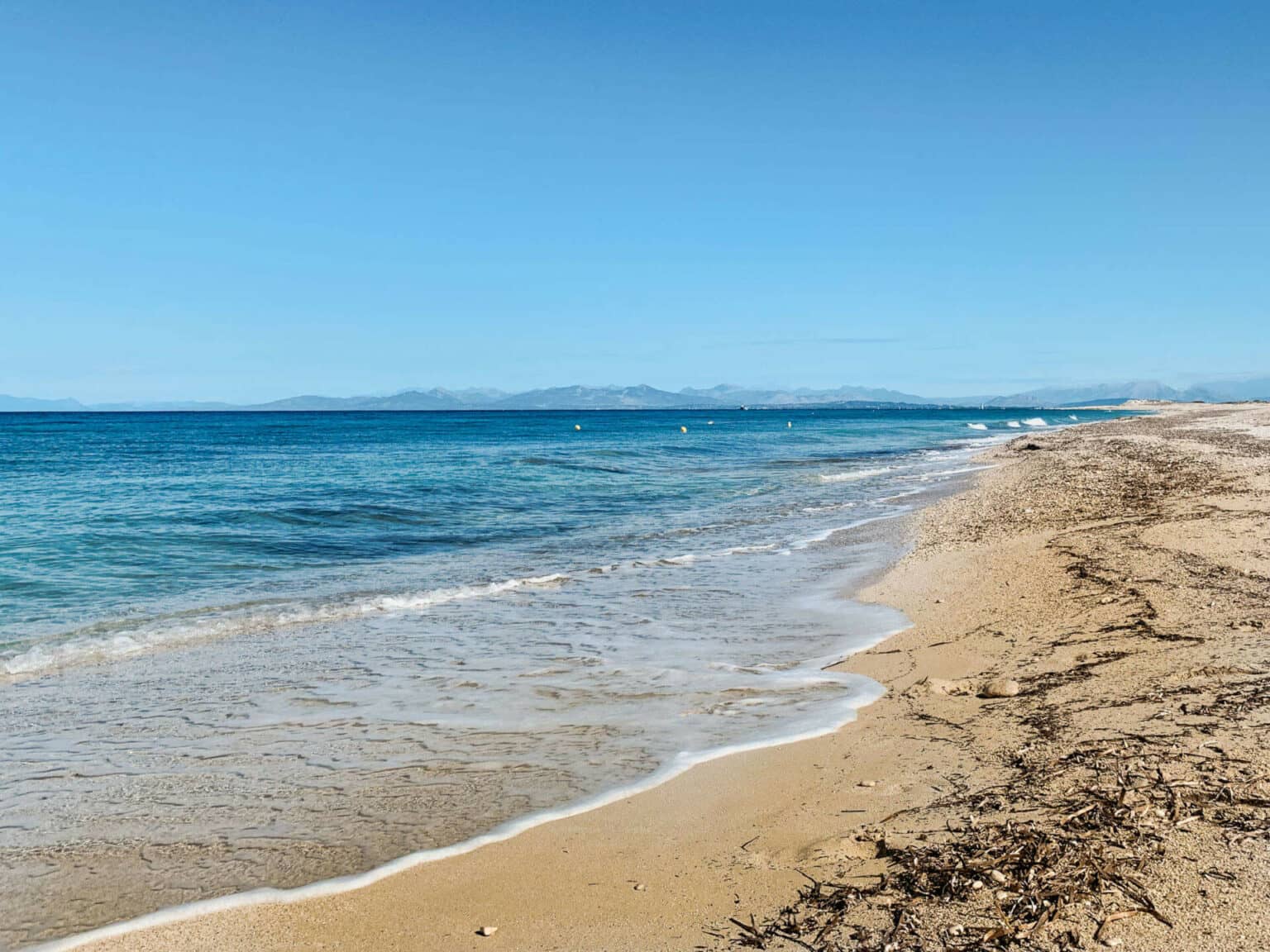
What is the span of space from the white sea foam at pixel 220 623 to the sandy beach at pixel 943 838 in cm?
579

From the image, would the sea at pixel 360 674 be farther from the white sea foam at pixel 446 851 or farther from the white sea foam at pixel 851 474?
the white sea foam at pixel 851 474

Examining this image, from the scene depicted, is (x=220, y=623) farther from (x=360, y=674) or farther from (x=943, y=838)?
(x=943, y=838)

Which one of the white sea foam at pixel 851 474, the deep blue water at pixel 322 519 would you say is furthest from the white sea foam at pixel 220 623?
the white sea foam at pixel 851 474

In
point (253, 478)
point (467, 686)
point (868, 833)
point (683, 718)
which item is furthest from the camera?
point (253, 478)

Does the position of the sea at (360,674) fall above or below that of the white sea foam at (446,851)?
below

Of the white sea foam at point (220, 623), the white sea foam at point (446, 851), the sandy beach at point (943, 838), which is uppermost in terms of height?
the sandy beach at point (943, 838)

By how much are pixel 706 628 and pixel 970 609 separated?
279cm

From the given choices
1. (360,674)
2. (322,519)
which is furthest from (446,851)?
(322,519)

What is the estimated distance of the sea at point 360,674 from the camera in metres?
4.52

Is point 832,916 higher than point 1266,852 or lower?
lower

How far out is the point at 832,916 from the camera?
10.7 feet

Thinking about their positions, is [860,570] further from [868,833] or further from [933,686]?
[868,833]

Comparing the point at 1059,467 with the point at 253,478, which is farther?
the point at 253,478

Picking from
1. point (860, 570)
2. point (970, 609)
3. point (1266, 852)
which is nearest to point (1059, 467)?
point (860, 570)
